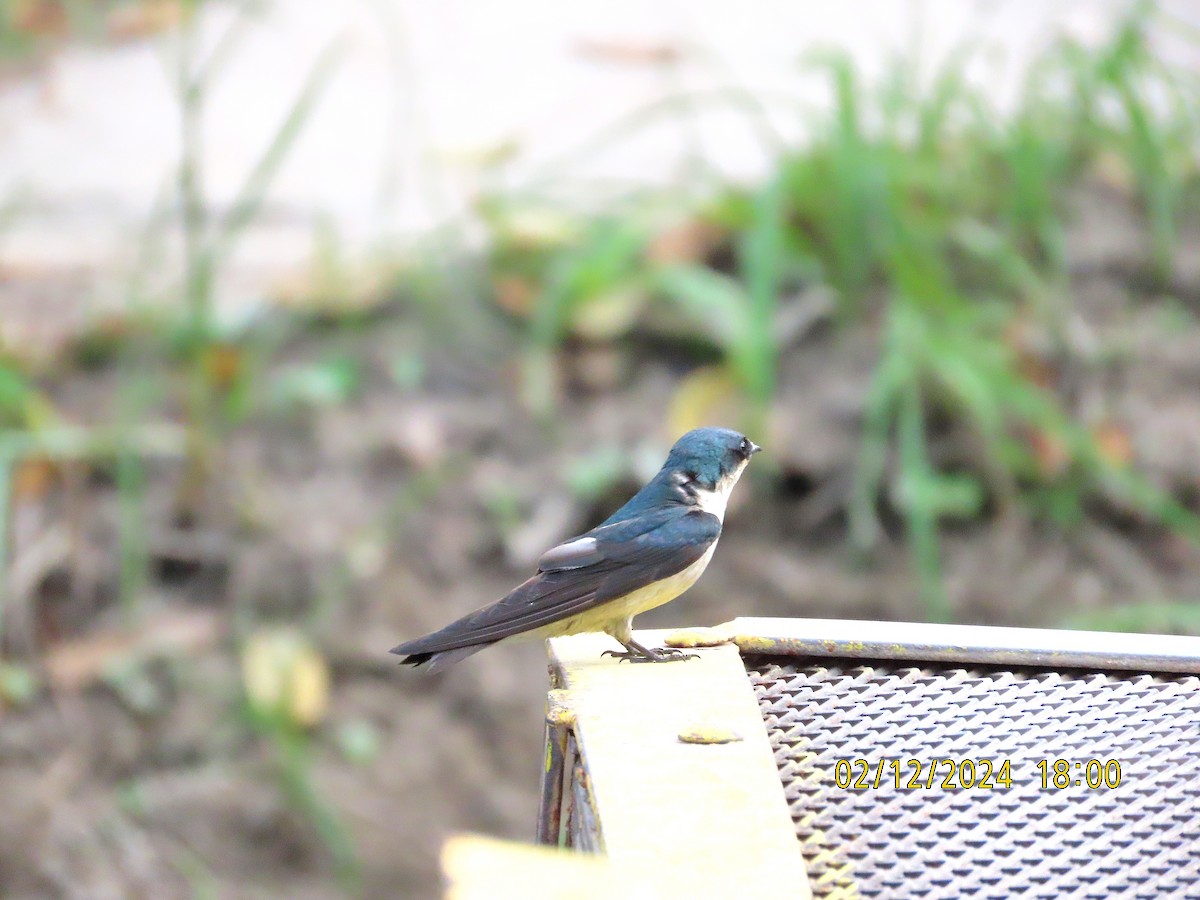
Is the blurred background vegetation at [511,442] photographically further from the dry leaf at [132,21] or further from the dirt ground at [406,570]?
the dry leaf at [132,21]

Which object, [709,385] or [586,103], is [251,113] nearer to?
[586,103]

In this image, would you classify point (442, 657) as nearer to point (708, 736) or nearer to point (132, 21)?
point (708, 736)

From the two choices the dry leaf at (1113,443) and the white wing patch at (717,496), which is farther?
the dry leaf at (1113,443)

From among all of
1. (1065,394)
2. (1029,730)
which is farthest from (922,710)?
(1065,394)

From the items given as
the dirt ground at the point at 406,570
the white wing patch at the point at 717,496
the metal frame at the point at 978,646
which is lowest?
the dirt ground at the point at 406,570

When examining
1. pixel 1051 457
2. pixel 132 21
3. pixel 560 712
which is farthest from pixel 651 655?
pixel 132 21

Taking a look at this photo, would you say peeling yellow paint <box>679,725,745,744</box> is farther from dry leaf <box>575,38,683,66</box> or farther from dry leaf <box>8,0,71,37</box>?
dry leaf <box>8,0,71,37</box>

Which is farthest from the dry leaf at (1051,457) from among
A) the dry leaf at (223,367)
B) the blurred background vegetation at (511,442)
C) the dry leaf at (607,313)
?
the dry leaf at (223,367)

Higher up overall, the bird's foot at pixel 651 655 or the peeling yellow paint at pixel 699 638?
the peeling yellow paint at pixel 699 638
